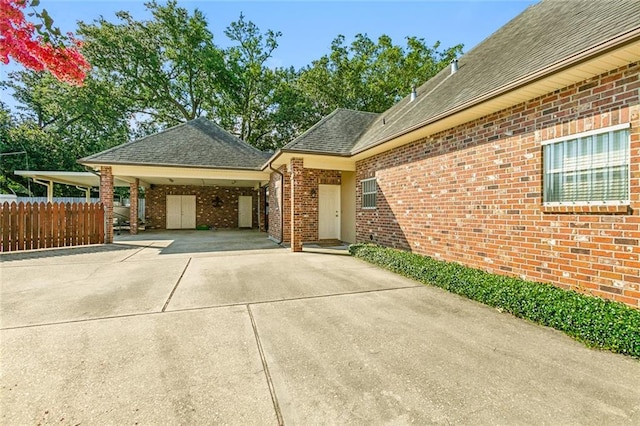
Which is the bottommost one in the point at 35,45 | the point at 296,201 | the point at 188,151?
the point at 296,201

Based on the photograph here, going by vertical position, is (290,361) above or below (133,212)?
below

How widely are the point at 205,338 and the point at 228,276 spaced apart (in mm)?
2813

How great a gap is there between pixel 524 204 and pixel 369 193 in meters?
5.20

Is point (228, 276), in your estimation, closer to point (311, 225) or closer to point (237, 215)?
point (311, 225)

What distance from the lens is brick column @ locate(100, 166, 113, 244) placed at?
10750 millimetres

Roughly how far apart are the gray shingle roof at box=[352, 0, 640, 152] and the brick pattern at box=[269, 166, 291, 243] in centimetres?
360

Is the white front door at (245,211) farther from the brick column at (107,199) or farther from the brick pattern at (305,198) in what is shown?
the brick pattern at (305,198)

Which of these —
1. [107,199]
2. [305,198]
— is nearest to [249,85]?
[107,199]

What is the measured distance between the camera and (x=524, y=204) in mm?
4594

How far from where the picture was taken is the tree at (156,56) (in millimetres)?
20484

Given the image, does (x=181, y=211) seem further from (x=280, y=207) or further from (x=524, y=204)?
(x=524, y=204)

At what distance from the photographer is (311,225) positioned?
10.9 metres

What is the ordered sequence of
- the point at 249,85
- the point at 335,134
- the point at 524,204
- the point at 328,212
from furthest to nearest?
the point at 249,85 → the point at 328,212 → the point at 335,134 → the point at 524,204

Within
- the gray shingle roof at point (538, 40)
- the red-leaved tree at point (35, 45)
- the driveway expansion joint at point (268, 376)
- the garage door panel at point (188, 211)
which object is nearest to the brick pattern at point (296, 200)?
the gray shingle roof at point (538, 40)
